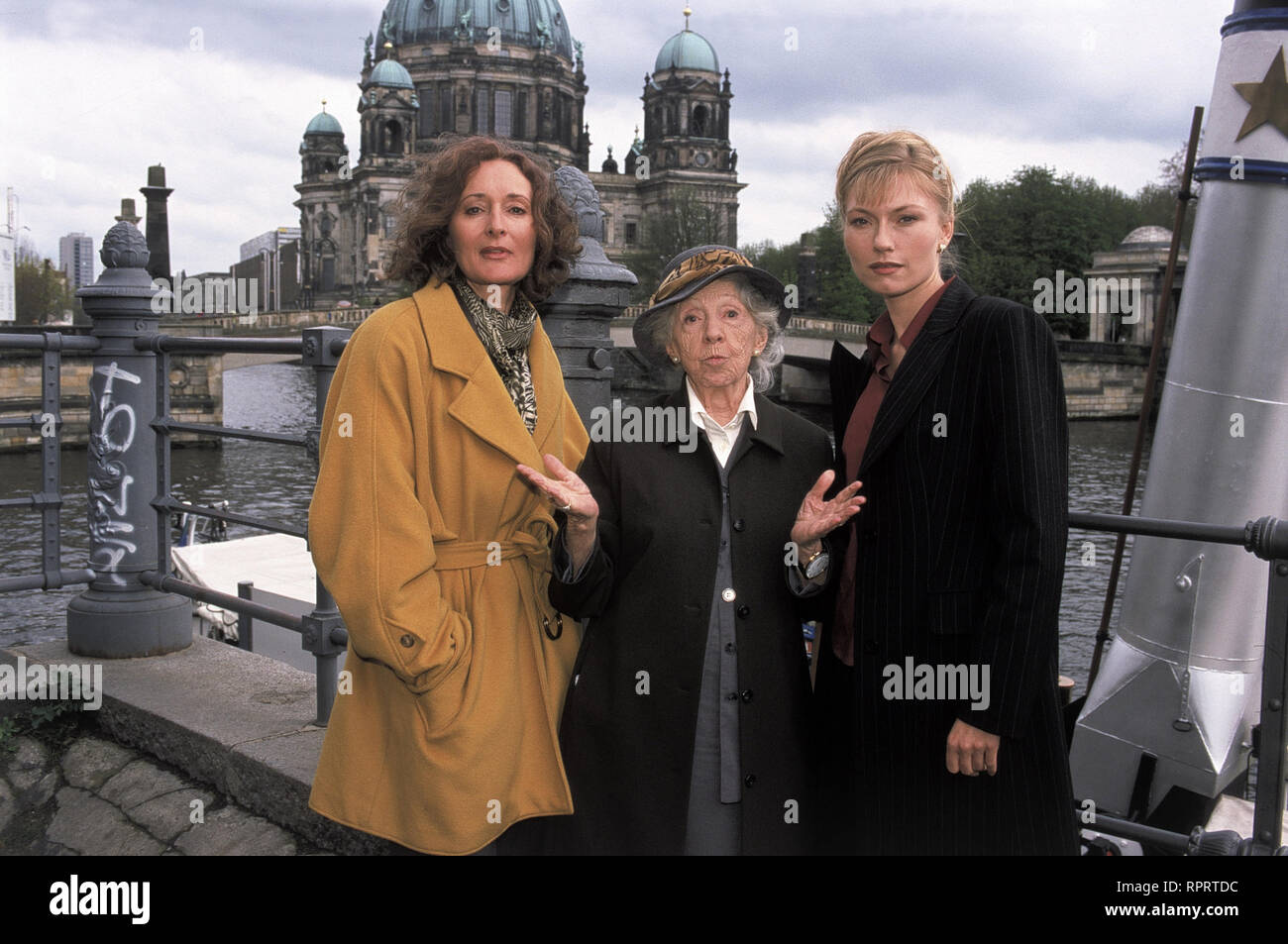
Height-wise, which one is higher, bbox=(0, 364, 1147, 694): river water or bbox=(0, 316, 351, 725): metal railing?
bbox=(0, 316, 351, 725): metal railing

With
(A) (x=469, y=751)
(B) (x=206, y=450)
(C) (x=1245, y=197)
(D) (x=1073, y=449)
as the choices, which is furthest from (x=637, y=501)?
(D) (x=1073, y=449)

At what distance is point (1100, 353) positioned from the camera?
45906 millimetres

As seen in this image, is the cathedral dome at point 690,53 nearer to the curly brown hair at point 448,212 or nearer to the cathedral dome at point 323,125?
the cathedral dome at point 323,125

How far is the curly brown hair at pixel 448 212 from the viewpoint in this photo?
241 cm

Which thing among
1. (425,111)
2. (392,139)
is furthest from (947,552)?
(425,111)

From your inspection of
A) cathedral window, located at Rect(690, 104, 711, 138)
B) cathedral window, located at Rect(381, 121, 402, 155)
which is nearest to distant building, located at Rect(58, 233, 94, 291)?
cathedral window, located at Rect(381, 121, 402, 155)

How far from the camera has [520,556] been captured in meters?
2.43

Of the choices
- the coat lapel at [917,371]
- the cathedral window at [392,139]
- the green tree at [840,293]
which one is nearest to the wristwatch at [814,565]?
the coat lapel at [917,371]

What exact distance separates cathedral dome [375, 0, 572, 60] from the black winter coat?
86.1 meters

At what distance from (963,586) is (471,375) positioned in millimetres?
998

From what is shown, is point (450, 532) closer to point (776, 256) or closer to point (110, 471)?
point (110, 471)

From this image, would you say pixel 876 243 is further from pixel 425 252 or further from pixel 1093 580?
pixel 1093 580

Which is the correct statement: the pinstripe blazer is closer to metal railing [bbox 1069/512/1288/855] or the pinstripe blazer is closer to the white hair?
the white hair

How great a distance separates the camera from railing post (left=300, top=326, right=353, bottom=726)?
328 cm
